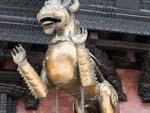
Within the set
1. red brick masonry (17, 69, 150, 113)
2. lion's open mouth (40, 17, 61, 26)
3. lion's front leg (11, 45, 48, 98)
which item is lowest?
red brick masonry (17, 69, 150, 113)

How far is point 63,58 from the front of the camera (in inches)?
270

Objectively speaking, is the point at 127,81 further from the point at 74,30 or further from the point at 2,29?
the point at 74,30

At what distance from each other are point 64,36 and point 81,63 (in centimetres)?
29

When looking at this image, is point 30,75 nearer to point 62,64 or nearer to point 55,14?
point 62,64

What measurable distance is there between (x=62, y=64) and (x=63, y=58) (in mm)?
45

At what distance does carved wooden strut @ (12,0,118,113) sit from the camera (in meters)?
6.84

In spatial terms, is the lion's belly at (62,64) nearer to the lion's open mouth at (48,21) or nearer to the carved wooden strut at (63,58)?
the carved wooden strut at (63,58)

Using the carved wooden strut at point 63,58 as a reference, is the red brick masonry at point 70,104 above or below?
below

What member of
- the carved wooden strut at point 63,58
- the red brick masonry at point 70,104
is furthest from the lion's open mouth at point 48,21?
the red brick masonry at point 70,104

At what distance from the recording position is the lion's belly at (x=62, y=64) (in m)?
6.85

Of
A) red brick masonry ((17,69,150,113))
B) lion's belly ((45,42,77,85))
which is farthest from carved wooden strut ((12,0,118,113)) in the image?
red brick masonry ((17,69,150,113))

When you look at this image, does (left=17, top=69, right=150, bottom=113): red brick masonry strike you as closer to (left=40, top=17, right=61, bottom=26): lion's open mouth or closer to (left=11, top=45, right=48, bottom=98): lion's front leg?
(left=11, top=45, right=48, bottom=98): lion's front leg

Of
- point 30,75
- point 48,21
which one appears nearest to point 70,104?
point 30,75

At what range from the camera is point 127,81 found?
28.7ft
